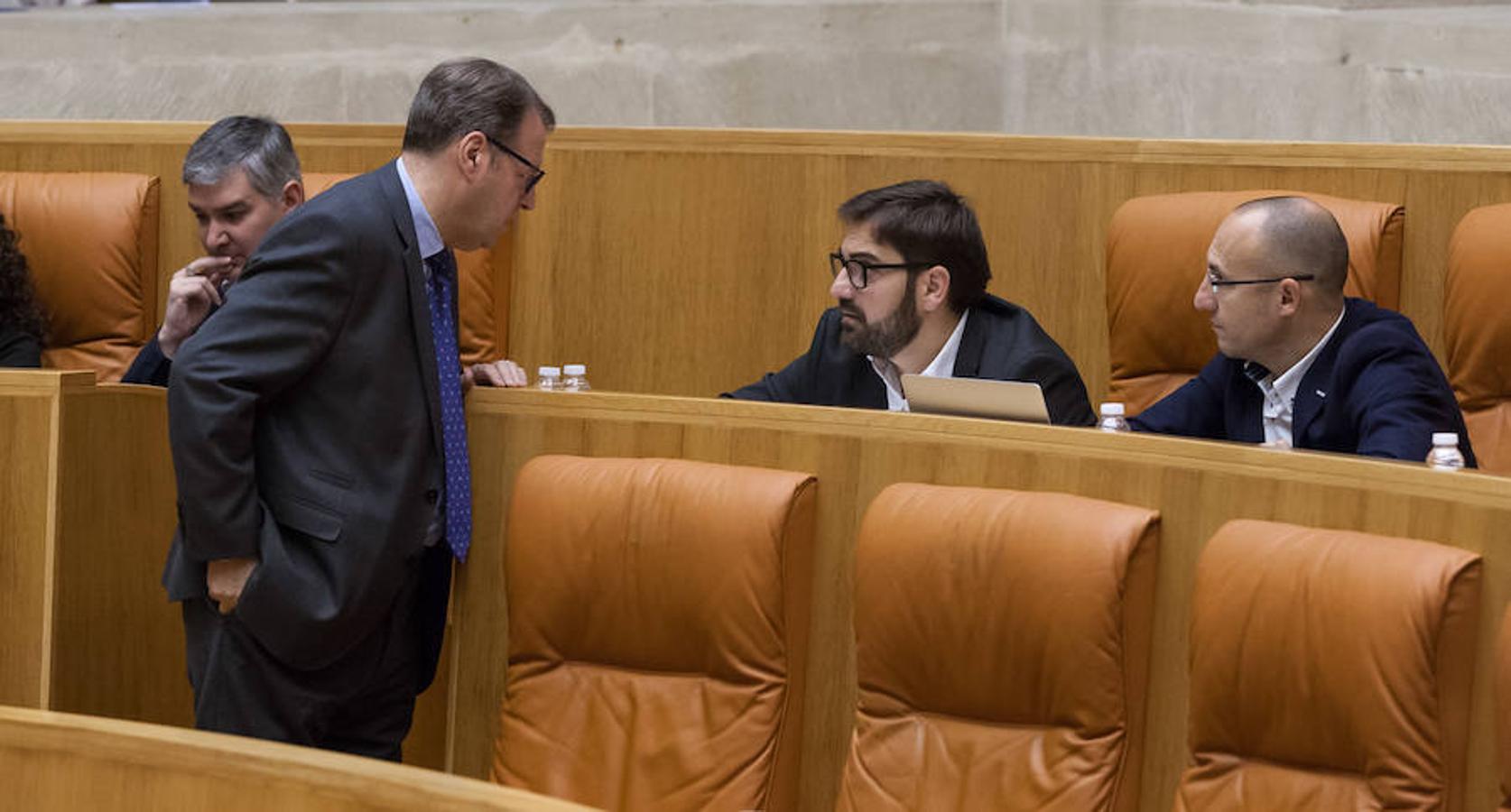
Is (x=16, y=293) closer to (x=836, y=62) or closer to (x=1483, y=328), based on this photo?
(x=836, y=62)

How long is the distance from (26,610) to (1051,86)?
1.12 meters

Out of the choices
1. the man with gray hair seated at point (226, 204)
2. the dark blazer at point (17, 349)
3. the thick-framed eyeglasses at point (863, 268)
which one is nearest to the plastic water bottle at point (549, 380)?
the thick-framed eyeglasses at point (863, 268)

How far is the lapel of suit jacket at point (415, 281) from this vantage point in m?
1.09

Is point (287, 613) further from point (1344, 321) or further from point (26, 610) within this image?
point (1344, 321)

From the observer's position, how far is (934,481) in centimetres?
112

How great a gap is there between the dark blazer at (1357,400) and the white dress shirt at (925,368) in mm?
147

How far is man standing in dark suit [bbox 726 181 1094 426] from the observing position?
138cm

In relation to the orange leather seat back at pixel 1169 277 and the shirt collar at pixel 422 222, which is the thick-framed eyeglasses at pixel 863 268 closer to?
the orange leather seat back at pixel 1169 277

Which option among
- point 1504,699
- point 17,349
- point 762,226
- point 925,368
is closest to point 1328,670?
point 1504,699

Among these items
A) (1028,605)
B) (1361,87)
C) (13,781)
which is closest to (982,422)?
(1028,605)

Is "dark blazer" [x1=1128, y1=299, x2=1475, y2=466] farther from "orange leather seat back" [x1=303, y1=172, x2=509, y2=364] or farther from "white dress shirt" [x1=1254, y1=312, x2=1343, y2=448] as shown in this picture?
"orange leather seat back" [x1=303, y1=172, x2=509, y2=364]

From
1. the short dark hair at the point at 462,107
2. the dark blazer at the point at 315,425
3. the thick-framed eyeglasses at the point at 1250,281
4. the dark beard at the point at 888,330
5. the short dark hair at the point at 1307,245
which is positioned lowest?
the dark blazer at the point at 315,425

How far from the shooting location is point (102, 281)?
1.75 m

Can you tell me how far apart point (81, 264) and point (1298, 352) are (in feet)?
3.41
